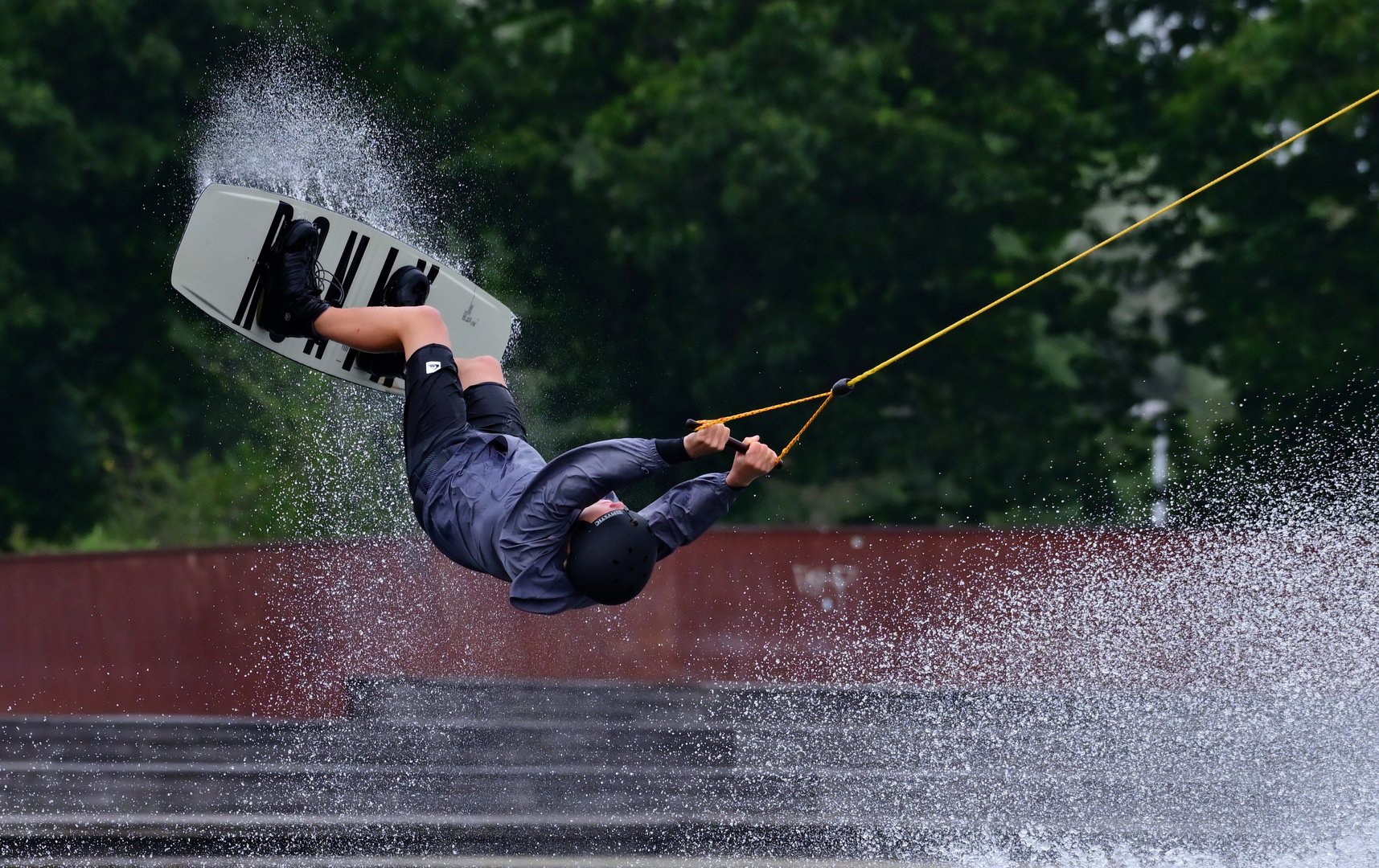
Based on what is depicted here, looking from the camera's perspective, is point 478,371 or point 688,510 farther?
point 478,371

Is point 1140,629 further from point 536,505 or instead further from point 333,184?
point 333,184

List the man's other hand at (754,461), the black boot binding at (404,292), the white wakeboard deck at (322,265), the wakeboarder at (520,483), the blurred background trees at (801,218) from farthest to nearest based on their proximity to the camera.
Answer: the blurred background trees at (801,218) → the white wakeboard deck at (322,265) → the black boot binding at (404,292) → the wakeboarder at (520,483) → the man's other hand at (754,461)

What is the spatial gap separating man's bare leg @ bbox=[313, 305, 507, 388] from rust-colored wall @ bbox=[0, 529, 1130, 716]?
381cm

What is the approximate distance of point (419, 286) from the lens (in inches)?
225

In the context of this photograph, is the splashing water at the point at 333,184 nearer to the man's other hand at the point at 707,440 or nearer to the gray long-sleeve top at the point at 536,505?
the gray long-sleeve top at the point at 536,505

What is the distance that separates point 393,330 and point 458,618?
14.7ft

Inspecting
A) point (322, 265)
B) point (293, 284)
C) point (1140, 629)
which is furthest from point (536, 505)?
point (1140, 629)

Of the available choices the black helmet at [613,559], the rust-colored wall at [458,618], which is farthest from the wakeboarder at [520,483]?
the rust-colored wall at [458,618]

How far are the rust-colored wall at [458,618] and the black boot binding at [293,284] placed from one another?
135 inches

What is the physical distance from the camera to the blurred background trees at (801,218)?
14.0 metres

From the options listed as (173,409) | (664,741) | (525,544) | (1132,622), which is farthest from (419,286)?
(173,409)

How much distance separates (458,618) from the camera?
9.29 meters

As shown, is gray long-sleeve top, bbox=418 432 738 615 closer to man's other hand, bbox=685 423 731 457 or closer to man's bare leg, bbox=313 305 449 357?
man's other hand, bbox=685 423 731 457

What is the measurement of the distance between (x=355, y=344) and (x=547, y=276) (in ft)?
31.6
